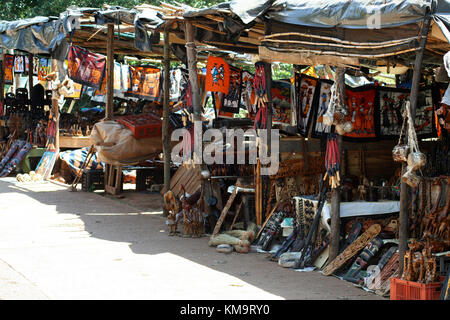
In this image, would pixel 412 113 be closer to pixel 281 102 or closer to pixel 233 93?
pixel 281 102

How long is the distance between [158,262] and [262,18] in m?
3.49

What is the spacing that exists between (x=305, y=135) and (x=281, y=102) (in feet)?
3.03

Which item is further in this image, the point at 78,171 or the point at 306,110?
the point at 78,171

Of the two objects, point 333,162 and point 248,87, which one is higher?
point 248,87

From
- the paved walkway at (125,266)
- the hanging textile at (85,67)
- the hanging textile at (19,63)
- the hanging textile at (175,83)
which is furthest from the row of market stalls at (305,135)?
the hanging textile at (19,63)

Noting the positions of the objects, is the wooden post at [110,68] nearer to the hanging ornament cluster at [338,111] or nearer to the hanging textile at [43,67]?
the hanging textile at [43,67]

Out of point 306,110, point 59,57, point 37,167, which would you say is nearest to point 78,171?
point 37,167

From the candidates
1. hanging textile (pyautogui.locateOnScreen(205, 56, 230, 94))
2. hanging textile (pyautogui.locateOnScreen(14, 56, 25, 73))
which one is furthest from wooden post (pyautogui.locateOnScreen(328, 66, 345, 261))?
hanging textile (pyautogui.locateOnScreen(14, 56, 25, 73))

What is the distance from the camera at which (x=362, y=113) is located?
413 inches

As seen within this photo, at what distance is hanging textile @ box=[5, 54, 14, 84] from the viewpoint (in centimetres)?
1961

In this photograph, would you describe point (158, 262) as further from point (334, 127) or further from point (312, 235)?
point (334, 127)

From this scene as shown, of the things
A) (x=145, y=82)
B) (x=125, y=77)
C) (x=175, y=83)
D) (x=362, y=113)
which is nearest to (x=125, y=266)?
(x=362, y=113)

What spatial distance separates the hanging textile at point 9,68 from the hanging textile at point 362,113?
12863 millimetres

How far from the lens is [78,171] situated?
1619 cm
